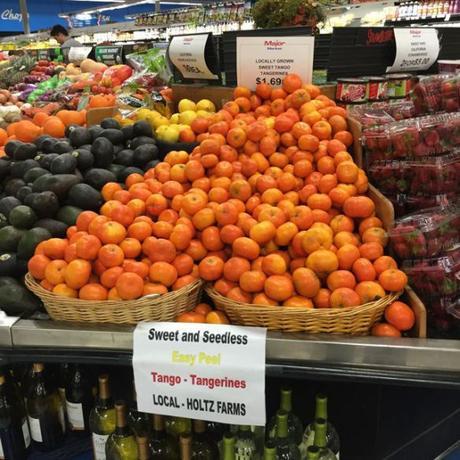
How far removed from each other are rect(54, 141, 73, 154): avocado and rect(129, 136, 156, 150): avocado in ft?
0.84

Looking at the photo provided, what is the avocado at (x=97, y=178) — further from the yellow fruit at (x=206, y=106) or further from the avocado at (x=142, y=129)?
the yellow fruit at (x=206, y=106)

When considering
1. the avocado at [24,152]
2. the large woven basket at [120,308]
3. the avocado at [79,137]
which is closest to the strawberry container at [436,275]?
the large woven basket at [120,308]

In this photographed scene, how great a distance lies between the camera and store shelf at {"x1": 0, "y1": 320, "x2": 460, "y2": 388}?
1.17 meters

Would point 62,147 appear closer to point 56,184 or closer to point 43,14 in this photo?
point 56,184

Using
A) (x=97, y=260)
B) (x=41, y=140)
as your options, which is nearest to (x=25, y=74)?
(x=41, y=140)

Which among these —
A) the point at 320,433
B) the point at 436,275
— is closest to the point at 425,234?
the point at 436,275

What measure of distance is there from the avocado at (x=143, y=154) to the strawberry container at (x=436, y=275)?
112 centimetres

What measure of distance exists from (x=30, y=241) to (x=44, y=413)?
605 millimetres

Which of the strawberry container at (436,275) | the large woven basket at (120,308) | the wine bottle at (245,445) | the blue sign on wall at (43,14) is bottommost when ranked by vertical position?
the wine bottle at (245,445)

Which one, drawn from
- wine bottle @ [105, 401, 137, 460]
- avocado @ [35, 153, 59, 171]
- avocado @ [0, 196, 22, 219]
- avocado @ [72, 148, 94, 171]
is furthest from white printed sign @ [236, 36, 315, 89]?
wine bottle @ [105, 401, 137, 460]

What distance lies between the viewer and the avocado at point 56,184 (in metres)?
1.69

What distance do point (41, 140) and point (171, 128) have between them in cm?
56

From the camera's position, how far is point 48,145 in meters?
2.06

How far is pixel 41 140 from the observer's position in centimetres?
213
